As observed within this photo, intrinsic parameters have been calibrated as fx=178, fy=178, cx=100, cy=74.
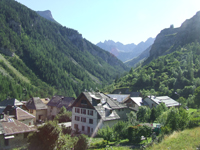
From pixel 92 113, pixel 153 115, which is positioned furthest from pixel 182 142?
pixel 153 115

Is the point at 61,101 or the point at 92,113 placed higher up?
the point at 61,101

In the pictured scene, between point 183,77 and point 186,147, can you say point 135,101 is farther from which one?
point 183,77

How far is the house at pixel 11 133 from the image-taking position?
1119 inches

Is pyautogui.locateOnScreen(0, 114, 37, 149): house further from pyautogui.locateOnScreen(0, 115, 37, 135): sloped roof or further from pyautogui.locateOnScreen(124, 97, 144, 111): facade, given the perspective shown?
pyautogui.locateOnScreen(124, 97, 144, 111): facade

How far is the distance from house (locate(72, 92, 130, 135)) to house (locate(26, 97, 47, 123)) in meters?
28.3

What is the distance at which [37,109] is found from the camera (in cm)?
7406

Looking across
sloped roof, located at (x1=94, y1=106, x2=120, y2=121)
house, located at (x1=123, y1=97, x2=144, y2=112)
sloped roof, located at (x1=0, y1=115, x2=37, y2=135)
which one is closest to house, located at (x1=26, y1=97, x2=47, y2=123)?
sloped roof, located at (x1=94, y1=106, x2=120, y2=121)

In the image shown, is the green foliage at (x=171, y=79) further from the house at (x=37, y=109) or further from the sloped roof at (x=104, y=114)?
the sloped roof at (x=104, y=114)

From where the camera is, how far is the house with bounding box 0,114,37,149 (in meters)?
28.4

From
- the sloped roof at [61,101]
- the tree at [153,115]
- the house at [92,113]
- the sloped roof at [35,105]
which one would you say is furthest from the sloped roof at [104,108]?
the sloped roof at [35,105]

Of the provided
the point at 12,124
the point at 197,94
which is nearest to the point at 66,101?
the point at 12,124

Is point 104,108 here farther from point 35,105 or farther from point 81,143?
point 35,105

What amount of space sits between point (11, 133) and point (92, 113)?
884 inches

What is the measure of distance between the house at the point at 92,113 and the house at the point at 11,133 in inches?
745
